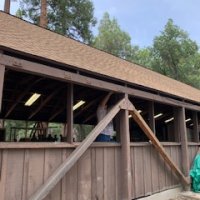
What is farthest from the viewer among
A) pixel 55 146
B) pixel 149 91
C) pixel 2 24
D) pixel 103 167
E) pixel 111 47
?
pixel 111 47

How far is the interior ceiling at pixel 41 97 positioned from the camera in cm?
582

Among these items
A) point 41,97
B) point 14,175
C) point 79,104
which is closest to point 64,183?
point 14,175

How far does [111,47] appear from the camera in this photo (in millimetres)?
34969

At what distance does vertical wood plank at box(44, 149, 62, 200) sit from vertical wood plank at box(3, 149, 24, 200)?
1.54 feet

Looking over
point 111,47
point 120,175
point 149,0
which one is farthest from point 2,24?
point 149,0

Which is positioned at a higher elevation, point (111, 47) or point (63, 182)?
point (111, 47)

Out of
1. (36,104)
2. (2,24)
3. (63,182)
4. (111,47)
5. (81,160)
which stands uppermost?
(111,47)

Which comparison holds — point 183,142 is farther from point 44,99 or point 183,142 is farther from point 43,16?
point 43,16

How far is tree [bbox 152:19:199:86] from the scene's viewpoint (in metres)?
27.8

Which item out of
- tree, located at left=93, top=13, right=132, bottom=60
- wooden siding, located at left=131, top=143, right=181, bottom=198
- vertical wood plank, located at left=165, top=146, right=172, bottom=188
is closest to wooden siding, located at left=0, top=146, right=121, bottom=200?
wooden siding, located at left=131, top=143, right=181, bottom=198

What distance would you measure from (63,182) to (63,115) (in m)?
4.86

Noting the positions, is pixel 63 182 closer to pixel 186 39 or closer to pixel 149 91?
pixel 149 91

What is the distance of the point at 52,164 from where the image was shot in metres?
4.65

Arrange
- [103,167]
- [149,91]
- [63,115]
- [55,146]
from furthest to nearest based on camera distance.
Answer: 1. [63,115]
2. [149,91]
3. [103,167]
4. [55,146]
